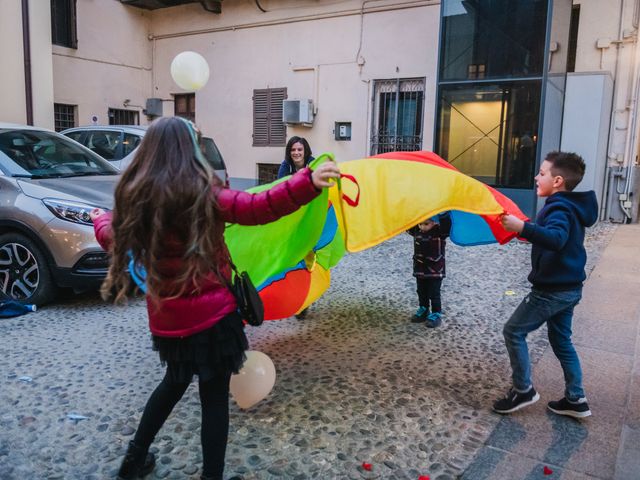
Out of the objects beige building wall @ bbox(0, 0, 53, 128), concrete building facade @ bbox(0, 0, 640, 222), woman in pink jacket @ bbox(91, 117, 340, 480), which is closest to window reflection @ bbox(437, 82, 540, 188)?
concrete building facade @ bbox(0, 0, 640, 222)

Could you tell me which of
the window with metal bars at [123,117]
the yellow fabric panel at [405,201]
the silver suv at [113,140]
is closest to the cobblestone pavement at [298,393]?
Answer: the yellow fabric panel at [405,201]

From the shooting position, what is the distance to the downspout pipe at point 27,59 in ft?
32.4

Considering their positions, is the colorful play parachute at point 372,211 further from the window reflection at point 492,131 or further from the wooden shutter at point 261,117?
the wooden shutter at point 261,117

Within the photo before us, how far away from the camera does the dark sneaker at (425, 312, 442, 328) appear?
4702mm

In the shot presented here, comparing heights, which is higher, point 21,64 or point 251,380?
point 21,64

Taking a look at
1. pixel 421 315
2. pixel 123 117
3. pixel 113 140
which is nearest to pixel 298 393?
pixel 421 315

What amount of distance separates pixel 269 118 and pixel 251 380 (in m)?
11.8

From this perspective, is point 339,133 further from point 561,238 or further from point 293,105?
point 561,238

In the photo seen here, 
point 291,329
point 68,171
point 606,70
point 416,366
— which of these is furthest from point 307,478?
point 606,70

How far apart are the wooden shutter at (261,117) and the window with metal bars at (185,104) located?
2309mm

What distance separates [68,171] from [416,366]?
4.17 meters

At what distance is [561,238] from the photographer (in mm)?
2787

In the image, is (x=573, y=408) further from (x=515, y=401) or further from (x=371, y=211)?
(x=371, y=211)

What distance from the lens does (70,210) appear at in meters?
4.89
